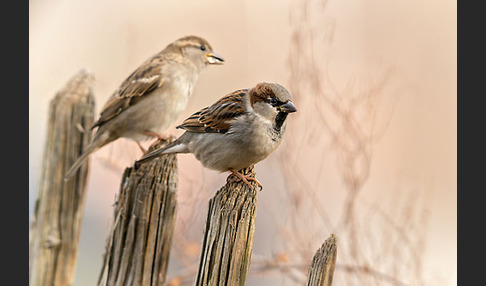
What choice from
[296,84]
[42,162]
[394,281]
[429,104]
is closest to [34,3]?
[42,162]

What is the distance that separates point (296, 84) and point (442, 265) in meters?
1.62

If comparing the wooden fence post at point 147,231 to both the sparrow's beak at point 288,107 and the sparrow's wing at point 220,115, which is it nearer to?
the sparrow's wing at point 220,115

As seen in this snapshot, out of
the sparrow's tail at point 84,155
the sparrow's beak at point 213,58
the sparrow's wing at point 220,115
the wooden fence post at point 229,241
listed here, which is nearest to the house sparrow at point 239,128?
the sparrow's wing at point 220,115

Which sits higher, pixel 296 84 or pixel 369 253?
pixel 296 84

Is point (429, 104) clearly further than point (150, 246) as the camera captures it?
Yes

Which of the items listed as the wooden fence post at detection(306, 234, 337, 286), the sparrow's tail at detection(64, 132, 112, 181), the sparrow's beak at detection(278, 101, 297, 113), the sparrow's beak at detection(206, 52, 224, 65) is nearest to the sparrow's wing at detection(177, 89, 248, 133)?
the sparrow's beak at detection(278, 101, 297, 113)

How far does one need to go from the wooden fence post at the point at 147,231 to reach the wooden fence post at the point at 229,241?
A: 1.28 feet

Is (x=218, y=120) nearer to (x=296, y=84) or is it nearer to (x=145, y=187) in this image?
(x=145, y=187)

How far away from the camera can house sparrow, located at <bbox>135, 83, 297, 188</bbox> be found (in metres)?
2.67

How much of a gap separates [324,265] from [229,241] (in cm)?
35

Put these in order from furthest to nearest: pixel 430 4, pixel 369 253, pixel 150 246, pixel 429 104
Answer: pixel 430 4 < pixel 429 104 < pixel 369 253 < pixel 150 246

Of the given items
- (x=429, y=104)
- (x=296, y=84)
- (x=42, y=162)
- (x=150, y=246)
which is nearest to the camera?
(x=150, y=246)

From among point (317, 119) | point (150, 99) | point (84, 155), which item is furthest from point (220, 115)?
point (150, 99)

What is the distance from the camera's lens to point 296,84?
3.49 meters
